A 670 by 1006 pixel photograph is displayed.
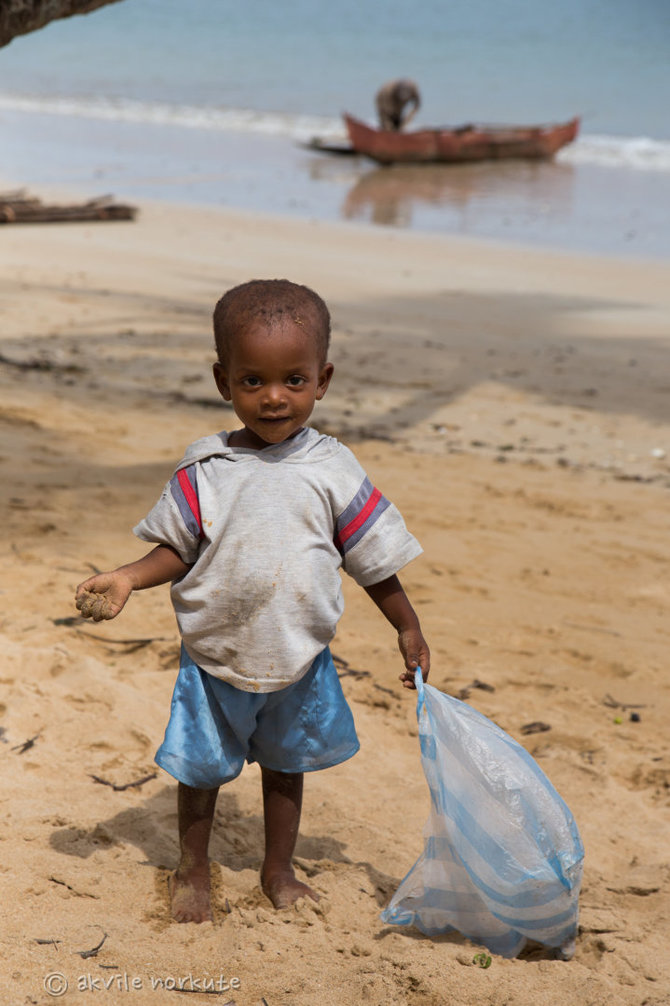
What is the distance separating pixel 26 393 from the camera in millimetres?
6297

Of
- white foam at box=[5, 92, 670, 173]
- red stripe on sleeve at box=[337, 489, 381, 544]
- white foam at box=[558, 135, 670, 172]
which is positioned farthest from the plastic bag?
white foam at box=[5, 92, 670, 173]

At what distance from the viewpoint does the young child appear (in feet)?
6.77

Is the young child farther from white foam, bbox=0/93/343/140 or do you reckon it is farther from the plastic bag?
white foam, bbox=0/93/343/140

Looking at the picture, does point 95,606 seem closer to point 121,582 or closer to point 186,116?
point 121,582

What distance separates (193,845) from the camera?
229 cm

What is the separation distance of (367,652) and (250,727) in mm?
1449

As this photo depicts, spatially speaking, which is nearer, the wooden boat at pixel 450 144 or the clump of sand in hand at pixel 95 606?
the clump of sand in hand at pixel 95 606

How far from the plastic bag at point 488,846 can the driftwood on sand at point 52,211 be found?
38.9 ft

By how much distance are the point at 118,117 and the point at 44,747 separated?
30830mm

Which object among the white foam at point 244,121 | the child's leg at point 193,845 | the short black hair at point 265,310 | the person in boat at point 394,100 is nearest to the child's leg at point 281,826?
the child's leg at point 193,845

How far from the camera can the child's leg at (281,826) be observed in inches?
92.4

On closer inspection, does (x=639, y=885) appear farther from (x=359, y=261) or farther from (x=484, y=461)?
(x=359, y=261)

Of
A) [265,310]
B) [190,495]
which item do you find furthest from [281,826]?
[265,310]

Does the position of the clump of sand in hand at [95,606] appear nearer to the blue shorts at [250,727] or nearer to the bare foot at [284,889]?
the blue shorts at [250,727]
